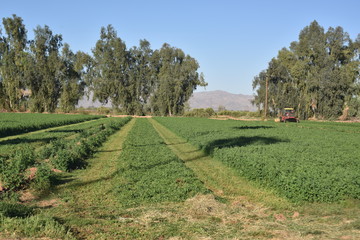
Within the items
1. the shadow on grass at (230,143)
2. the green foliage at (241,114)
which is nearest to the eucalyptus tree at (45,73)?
the green foliage at (241,114)

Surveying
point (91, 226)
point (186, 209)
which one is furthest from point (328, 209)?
point (91, 226)

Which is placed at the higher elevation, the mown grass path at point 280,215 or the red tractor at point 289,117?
the red tractor at point 289,117

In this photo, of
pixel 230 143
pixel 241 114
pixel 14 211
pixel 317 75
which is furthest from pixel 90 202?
pixel 241 114

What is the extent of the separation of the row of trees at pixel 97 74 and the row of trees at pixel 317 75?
23188mm

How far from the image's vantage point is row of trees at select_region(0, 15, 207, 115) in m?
82.8

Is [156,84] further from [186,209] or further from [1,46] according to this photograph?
[186,209]

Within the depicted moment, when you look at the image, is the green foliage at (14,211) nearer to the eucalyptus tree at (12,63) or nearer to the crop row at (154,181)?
the crop row at (154,181)

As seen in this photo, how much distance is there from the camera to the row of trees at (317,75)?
66.2 metres

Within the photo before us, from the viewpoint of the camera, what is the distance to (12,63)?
271ft

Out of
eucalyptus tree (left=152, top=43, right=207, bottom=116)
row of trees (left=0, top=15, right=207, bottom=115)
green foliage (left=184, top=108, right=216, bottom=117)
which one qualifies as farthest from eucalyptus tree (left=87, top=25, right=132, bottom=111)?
green foliage (left=184, top=108, right=216, bottom=117)

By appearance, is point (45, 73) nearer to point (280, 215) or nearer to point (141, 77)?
point (141, 77)

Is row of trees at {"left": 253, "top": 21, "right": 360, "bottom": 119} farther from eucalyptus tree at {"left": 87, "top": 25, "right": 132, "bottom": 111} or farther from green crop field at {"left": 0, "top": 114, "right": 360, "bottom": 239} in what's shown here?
green crop field at {"left": 0, "top": 114, "right": 360, "bottom": 239}

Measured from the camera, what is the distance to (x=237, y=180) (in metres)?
11.6

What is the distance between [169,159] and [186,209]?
660 centimetres
